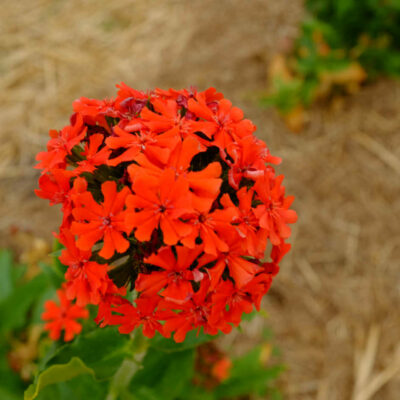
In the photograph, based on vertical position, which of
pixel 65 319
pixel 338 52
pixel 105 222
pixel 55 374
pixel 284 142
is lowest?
pixel 284 142

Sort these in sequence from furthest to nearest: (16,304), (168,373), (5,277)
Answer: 1. (5,277)
2. (16,304)
3. (168,373)

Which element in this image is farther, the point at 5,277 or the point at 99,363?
the point at 5,277

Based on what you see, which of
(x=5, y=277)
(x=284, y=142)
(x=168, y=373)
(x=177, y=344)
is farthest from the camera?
(x=284, y=142)

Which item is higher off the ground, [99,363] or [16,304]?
[99,363]

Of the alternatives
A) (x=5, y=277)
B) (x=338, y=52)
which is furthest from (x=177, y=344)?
(x=338, y=52)

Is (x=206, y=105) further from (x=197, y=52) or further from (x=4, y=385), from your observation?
(x=197, y=52)

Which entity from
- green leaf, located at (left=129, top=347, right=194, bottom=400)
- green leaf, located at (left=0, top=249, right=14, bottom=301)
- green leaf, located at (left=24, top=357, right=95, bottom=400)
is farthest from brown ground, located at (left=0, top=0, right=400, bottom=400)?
green leaf, located at (left=24, top=357, right=95, bottom=400)

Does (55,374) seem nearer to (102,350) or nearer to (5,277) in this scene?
(102,350)

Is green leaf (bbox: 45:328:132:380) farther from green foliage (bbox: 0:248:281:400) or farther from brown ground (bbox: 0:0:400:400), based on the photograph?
brown ground (bbox: 0:0:400:400)
